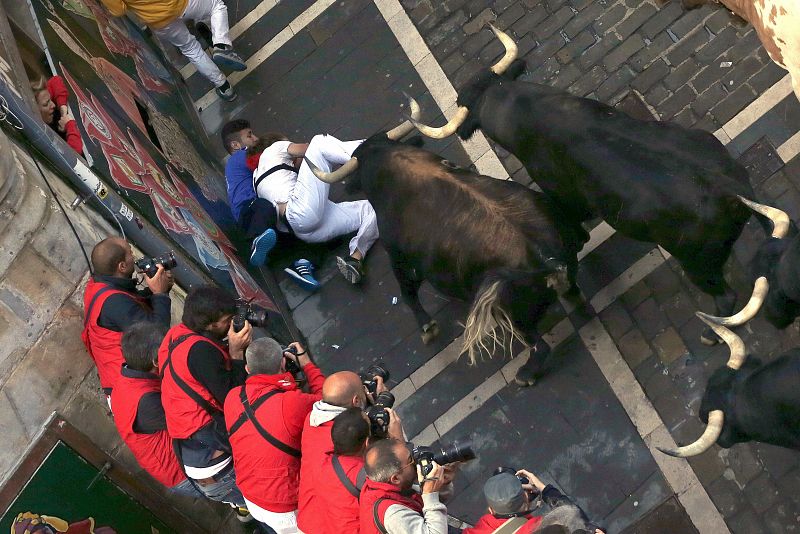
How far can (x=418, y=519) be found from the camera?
4.12 m

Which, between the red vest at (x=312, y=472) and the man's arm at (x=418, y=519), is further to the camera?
the red vest at (x=312, y=472)

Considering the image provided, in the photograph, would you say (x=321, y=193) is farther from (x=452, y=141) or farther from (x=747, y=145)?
(x=747, y=145)

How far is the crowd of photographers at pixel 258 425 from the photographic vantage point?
420 cm

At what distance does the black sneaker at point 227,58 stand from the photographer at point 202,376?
3.98 meters

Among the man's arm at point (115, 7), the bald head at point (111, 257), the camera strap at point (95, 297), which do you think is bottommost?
the camera strap at point (95, 297)

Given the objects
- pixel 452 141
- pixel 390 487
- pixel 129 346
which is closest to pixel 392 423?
pixel 390 487

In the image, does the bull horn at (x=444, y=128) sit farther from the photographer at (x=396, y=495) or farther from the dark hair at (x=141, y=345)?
the photographer at (x=396, y=495)

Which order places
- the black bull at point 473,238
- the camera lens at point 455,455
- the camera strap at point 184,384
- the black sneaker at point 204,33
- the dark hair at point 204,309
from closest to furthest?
1. the camera lens at point 455,455
2. the camera strap at point 184,384
3. the dark hair at point 204,309
4. the black bull at point 473,238
5. the black sneaker at point 204,33

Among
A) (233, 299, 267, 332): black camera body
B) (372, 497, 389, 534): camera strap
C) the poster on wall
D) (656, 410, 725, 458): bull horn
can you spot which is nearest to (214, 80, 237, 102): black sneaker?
the poster on wall

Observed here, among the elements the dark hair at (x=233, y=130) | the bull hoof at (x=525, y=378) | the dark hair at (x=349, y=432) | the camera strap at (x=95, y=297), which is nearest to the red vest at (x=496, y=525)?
the dark hair at (x=349, y=432)

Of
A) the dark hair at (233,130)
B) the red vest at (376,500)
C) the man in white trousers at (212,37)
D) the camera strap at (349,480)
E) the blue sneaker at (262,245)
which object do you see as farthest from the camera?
the man in white trousers at (212,37)

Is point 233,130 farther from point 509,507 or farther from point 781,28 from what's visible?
point 509,507

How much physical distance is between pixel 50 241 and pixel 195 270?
44.4 inches

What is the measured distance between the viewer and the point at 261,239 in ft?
23.8
